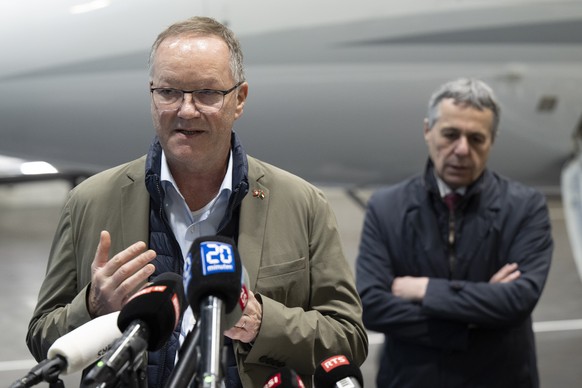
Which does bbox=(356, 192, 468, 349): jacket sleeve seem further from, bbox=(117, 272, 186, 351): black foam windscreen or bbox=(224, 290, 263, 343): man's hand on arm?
bbox=(117, 272, 186, 351): black foam windscreen

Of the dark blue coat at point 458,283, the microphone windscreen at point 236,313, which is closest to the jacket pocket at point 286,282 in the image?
the microphone windscreen at point 236,313

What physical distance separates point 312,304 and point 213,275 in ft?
2.81

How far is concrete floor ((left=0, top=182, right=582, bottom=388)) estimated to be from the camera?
638cm

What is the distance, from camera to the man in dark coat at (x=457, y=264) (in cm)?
346

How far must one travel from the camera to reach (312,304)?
97.9 inches

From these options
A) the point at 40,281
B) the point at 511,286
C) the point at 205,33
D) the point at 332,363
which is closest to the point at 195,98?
the point at 205,33

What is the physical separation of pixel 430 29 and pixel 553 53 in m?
0.74

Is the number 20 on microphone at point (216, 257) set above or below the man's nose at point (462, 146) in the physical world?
above

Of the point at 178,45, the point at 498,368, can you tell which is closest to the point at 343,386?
→ the point at 178,45

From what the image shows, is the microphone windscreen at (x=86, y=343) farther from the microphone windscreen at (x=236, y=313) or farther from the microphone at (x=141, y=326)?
the microphone windscreen at (x=236, y=313)

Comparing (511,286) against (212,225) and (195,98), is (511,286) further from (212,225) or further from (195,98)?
(195,98)

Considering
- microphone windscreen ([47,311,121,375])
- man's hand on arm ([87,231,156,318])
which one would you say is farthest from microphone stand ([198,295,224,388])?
man's hand on arm ([87,231,156,318])

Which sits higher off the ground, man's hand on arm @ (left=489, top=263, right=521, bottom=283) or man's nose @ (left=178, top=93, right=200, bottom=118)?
Result: man's nose @ (left=178, top=93, right=200, bottom=118)

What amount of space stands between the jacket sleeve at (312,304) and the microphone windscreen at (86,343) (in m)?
0.47
